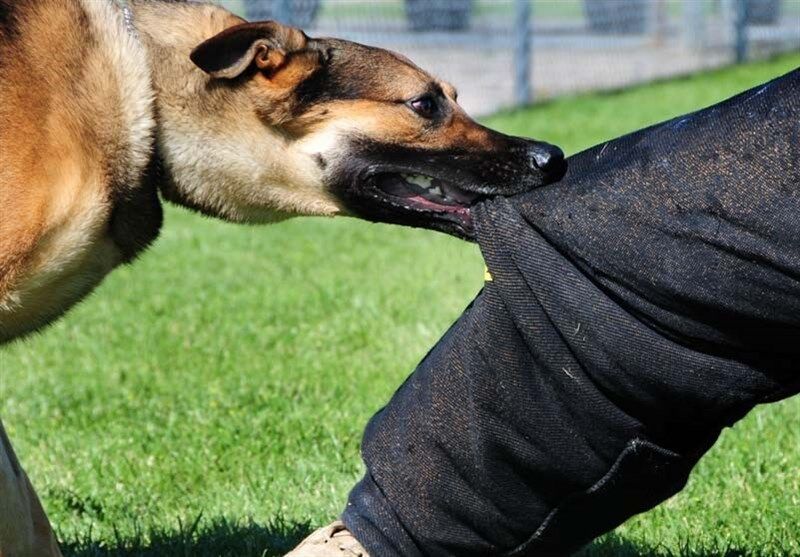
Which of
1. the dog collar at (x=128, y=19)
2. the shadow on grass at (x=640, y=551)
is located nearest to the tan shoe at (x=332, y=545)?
the shadow on grass at (x=640, y=551)

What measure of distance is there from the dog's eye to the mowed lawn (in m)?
1.31

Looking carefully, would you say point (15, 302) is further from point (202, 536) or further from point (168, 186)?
point (202, 536)

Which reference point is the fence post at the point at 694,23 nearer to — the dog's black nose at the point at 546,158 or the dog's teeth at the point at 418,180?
the dog's teeth at the point at 418,180

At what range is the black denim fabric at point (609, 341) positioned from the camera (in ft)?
8.71

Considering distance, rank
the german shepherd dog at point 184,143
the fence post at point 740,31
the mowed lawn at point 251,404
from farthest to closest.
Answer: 1. the fence post at point 740,31
2. the mowed lawn at point 251,404
3. the german shepherd dog at point 184,143

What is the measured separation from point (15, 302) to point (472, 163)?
50.3 inches

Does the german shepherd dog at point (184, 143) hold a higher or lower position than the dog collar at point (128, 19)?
lower

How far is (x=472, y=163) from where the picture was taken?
352cm

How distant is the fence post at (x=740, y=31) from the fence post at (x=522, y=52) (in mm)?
4319

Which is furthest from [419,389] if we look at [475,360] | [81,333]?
[81,333]

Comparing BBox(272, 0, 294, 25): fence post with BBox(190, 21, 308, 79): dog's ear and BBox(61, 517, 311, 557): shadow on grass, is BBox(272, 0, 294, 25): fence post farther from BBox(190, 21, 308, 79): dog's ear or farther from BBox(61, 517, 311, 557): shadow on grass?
BBox(61, 517, 311, 557): shadow on grass

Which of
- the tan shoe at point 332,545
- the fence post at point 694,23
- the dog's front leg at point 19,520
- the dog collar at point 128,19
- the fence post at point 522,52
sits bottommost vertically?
the fence post at point 694,23

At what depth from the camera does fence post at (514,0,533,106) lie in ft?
46.6

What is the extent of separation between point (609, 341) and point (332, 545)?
1.02 meters
